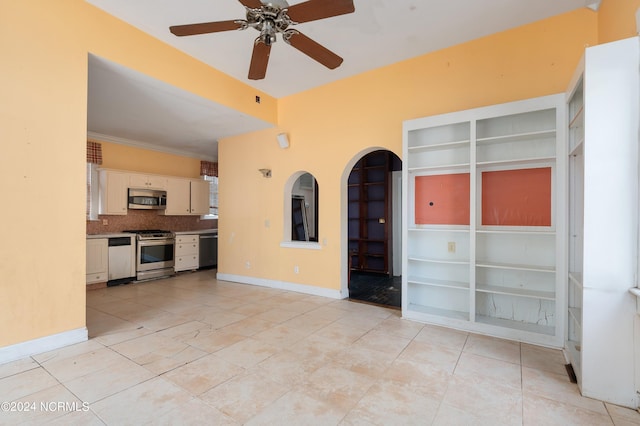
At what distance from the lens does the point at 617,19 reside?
96.4 inches

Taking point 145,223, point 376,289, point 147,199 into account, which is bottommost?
point 376,289

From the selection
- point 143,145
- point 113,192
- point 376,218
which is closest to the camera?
point 113,192

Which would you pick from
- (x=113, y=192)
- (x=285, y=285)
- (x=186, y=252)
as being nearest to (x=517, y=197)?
(x=285, y=285)

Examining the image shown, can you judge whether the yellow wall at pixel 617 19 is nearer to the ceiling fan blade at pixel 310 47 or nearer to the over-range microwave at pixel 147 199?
the ceiling fan blade at pixel 310 47

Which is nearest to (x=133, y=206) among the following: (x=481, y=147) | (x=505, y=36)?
(x=481, y=147)

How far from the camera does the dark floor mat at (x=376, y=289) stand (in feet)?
14.3

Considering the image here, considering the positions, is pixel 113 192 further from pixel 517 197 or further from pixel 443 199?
pixel 517 197

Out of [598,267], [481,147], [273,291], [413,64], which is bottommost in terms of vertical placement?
[273,291]

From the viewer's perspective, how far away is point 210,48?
3.60 metres

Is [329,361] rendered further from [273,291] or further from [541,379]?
[273,291]

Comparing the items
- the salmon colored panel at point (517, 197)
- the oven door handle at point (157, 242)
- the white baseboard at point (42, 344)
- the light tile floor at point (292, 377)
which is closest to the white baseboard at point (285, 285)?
the light tile floor at point (292, 377)

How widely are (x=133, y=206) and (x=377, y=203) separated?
503 centimetres

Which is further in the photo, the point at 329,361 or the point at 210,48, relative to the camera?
the point at 210,48

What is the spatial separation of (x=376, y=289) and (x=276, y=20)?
4.12 metres
